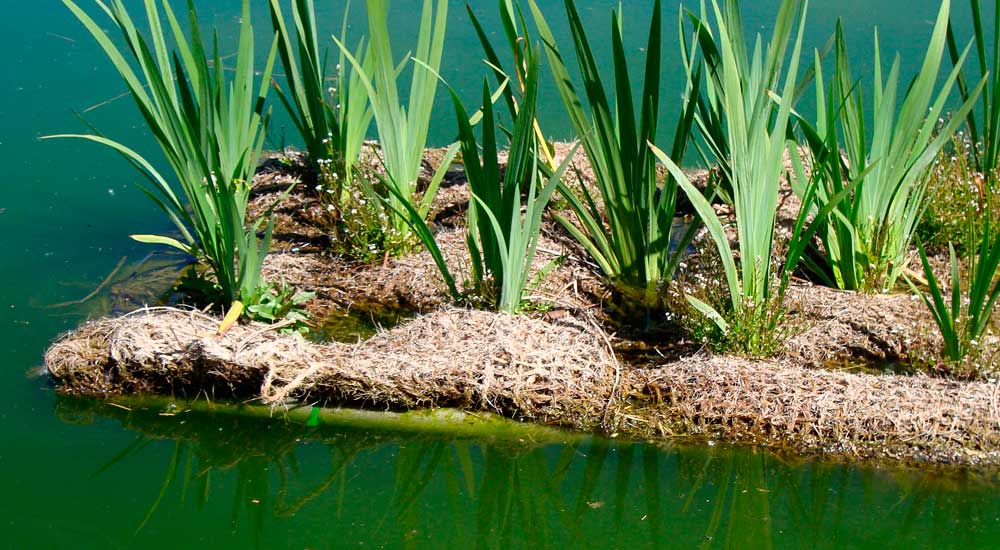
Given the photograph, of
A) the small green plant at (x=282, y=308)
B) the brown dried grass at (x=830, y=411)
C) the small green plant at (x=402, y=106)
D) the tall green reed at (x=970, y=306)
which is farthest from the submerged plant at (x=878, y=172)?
the small green plant at (x=282, y=308)

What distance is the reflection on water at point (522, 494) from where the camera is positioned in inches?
98.9

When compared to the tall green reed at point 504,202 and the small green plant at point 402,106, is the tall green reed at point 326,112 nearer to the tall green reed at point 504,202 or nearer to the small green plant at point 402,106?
the small green plant at point 402,106

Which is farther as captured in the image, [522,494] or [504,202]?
[504,202]

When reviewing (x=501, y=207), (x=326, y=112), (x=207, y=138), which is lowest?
(x=501, y=207)

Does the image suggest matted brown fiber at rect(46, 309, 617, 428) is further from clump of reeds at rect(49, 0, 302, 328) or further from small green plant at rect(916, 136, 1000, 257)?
small green plant at rect(916, 136, 1000, 257)

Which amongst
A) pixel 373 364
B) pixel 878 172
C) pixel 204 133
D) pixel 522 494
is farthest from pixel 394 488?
pixel 878 172

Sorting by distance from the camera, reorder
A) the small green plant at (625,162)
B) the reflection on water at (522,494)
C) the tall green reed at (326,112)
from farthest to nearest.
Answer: the tall green reed at (326,112), the small green plant at (625,162), the reflection on water at (522,494)

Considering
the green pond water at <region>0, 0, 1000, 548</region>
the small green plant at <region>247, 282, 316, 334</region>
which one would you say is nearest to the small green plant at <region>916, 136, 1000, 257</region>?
the green pond water at <region>0, 0, 1000, 548</region>

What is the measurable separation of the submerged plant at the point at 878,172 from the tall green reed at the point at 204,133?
190 centimetres

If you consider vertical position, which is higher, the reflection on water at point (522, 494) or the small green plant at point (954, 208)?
the small green plant at point (954, 208)

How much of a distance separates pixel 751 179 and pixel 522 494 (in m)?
1.16

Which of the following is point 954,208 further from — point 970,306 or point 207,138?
point 207,138

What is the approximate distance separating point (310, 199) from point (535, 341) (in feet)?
5.25

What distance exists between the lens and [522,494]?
2.70m
